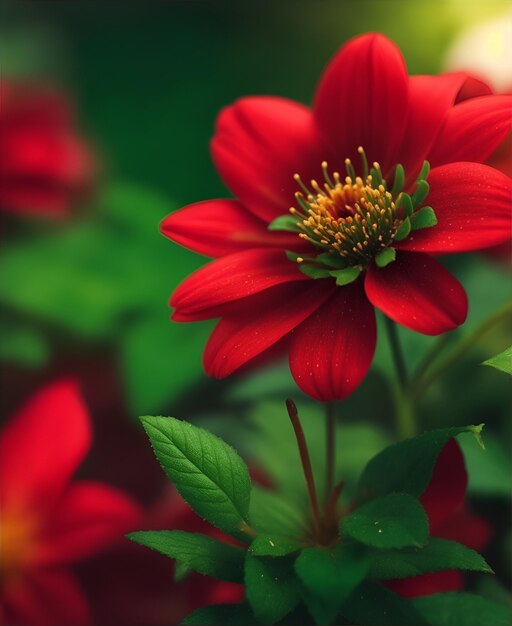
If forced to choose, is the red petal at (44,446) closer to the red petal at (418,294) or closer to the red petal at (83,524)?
the red petal at (83,524)

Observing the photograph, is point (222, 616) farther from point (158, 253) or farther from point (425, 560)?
point (158, 253)

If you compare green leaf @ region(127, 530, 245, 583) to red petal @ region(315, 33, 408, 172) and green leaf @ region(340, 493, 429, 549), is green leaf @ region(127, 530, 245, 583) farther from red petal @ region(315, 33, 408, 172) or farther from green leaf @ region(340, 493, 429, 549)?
red petal @ region(315, 33, 408, 172)

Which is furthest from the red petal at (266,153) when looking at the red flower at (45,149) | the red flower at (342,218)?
the red flower at (45,149)

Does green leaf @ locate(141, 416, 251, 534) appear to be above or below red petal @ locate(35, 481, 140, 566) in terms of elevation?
above

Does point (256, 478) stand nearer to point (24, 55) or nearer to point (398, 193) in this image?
point (398, 193)

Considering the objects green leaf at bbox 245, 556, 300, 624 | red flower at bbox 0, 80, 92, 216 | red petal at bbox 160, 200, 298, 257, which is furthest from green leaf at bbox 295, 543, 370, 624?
red flower at bbox 0, 80, 92, 216

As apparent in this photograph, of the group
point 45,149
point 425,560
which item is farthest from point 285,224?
point 45,149
